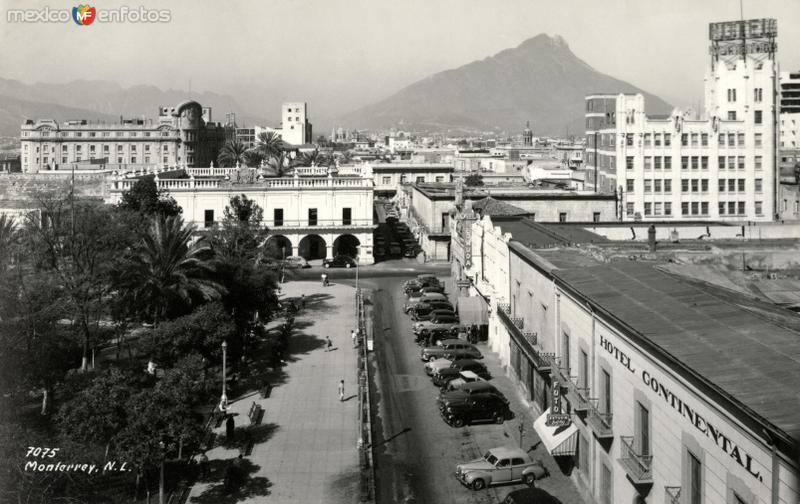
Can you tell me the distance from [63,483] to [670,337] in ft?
51.6

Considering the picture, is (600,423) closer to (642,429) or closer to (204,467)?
(642,429)

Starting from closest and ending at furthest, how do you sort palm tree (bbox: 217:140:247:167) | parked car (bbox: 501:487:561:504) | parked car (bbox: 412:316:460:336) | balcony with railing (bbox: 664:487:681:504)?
balcony with railing (bbox: 664:487:681:504), parked car (bbox: 501:487:561:504), parked car (bbox: 412:316:460:336), palm tree (bbox: 217:140:247:167)

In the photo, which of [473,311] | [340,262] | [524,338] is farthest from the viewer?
[340,262]

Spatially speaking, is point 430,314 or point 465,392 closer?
point 465,392

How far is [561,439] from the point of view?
87.1 feet

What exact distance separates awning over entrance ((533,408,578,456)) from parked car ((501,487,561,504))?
2216mm

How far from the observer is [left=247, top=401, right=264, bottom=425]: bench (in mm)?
33406

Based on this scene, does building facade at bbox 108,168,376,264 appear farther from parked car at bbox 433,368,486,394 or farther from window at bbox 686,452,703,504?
window at bbox 686,452,703,504

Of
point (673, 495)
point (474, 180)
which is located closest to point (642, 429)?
point (673, 495)

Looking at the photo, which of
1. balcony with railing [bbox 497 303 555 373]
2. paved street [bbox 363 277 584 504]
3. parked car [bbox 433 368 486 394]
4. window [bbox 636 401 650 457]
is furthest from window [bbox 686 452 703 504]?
parked car [bbox 433 368 486 394]

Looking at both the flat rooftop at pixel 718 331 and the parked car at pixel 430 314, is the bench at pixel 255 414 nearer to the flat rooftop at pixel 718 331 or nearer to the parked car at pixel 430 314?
the flat rooftop at pixel 718 331

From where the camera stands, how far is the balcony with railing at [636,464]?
775 inches

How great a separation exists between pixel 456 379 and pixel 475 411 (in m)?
5.02

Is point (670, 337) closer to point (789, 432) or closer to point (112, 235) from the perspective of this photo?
point (789, 432)
